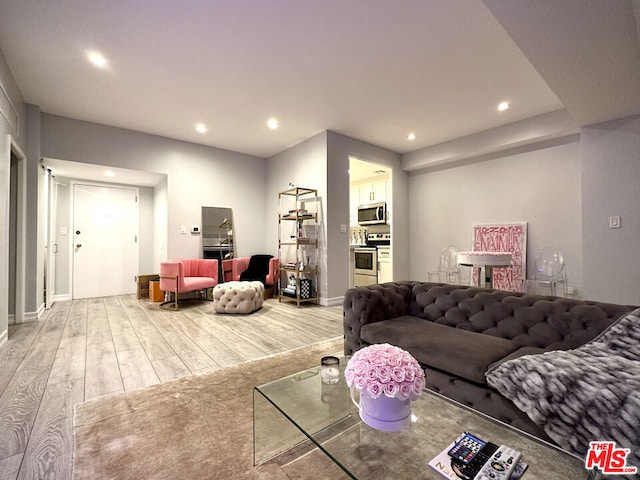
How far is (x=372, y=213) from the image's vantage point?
6.41m

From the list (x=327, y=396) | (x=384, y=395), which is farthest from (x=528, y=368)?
(x=327, y=396)

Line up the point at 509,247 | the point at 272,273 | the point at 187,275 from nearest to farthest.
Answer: the point at 509,247
the point at 187,275
the point at 272,273

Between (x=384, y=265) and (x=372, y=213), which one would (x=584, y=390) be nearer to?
(x=384, y=265)

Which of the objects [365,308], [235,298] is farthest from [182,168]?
[365,308]

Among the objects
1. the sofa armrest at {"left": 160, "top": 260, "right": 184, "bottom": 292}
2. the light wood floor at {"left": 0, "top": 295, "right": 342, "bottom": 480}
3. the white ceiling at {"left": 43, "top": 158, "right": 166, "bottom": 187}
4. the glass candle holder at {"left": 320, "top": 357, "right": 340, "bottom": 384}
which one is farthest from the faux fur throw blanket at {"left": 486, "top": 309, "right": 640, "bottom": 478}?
the white ceiling at {"left": 43, "top": 158, "right": 166, "bottom": 187}

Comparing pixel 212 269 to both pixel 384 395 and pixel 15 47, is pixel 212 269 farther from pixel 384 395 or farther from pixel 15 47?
pixel 384 395

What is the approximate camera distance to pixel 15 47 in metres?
2.70

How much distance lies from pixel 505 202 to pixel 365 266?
2.73 meters

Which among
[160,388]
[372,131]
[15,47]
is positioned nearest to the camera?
[160,388]

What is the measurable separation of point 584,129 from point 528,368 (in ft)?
12.6

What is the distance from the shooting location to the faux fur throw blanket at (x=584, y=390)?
3.22 feet

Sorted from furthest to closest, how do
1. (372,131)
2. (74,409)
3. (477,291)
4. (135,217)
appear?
(135,217) → (372,131) → (477,291) → (74,409)

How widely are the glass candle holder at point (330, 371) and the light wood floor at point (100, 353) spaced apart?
1127 millimetres

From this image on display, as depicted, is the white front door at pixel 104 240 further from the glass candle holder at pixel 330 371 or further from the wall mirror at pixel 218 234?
the glass candle holder at pixel 330 371
